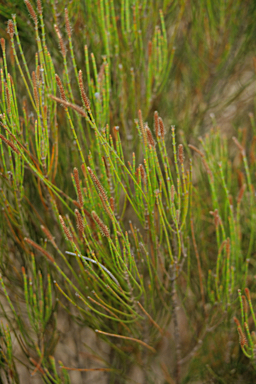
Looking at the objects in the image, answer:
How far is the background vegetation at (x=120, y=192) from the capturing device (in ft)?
2.96

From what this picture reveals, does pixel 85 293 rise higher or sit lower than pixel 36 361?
higher

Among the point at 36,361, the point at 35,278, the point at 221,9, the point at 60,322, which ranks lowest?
the point at 60,322

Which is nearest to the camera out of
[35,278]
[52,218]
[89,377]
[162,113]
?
[35,278]

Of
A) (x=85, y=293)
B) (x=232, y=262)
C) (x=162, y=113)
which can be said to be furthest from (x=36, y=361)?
(x=162, y=113)

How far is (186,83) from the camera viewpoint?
1610 millimetres

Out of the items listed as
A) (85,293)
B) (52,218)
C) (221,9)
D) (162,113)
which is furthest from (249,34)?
(85,293)

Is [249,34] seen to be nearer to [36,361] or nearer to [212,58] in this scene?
[212,58]

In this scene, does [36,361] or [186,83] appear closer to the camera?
[36,361]

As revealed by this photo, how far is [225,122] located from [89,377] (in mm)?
1523

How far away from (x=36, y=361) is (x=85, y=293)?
27cm

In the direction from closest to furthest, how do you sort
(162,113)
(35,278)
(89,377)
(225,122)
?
(35,278) < (162,113) < (89,377) < (225,122)

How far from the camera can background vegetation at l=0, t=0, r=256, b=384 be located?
0.90 metres

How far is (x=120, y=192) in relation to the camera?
1.28m

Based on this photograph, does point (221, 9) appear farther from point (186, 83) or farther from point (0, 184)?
point (0, 184)
